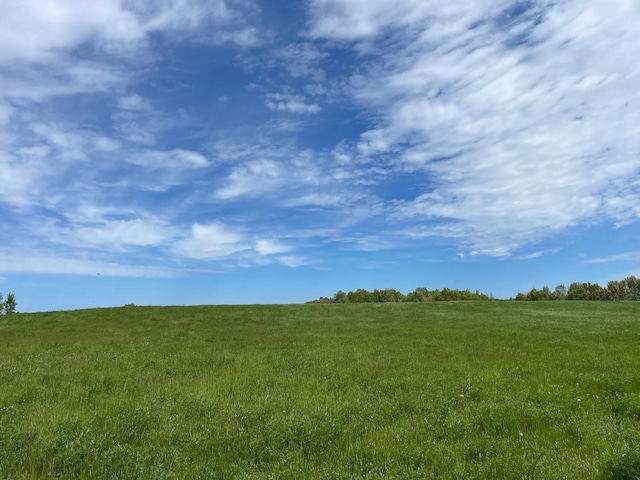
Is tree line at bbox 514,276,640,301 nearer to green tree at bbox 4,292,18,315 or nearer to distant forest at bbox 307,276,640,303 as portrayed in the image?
distant forest at bbox 307,276,640,303

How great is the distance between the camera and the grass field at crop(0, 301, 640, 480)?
709 cm

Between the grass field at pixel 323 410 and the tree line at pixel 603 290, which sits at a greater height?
the tree line at pixel 603 290

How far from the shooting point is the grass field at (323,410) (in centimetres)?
709

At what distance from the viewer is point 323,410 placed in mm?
10094

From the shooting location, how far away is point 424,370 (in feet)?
50.8

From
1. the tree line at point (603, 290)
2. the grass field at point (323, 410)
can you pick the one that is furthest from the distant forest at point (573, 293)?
the grass field at point (323, 410)

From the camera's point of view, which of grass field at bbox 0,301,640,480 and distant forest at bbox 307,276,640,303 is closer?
grass field at bbox 0,301,640,480

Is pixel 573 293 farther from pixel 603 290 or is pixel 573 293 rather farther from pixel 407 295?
pixel 407 295

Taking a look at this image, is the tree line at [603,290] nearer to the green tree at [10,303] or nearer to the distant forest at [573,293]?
the distant forest at [573,293]

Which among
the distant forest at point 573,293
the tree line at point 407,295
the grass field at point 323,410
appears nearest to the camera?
the grass field at point 323,410

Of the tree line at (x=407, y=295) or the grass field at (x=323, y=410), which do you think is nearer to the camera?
the grass field at (x=323, y=410)

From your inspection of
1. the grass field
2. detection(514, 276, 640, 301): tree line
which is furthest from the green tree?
detection(514, 276, 640, 301): tree line

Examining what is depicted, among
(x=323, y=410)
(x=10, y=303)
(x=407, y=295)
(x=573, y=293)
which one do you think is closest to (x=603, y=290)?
(x=573, y=293)

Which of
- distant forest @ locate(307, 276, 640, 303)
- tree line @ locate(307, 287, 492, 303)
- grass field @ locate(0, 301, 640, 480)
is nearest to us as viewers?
grass field @ locate(0, 301, 640, 480)
